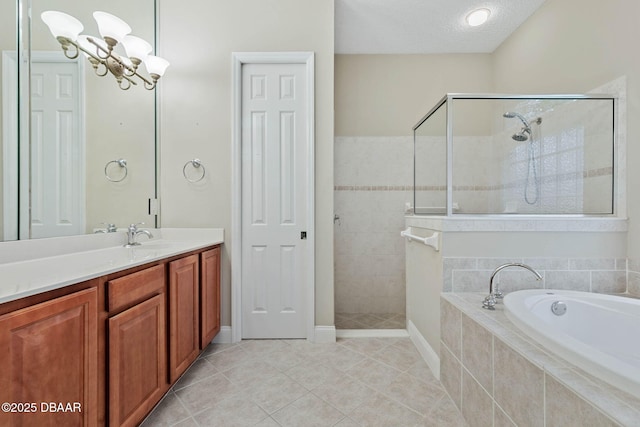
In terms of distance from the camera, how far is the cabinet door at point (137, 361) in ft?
3.40

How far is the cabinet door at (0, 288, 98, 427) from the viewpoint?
0.72 metres

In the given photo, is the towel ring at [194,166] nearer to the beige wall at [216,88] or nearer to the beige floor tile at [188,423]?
the beige wall at [216,88]

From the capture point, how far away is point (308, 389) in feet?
5.09

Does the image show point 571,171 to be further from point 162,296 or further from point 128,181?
point 128,181

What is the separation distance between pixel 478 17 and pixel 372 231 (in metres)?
2.17

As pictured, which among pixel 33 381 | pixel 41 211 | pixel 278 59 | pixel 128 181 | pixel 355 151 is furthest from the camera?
pixel 355 151

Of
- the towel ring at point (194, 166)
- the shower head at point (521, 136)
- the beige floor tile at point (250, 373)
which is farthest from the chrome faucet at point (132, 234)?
the shower head at point (521, 136)

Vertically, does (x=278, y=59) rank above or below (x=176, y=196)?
above

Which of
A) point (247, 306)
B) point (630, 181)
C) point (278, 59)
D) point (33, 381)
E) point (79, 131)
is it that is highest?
point (278, 59)

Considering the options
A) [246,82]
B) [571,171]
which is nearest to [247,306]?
[246,82]

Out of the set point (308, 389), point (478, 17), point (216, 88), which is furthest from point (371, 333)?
point (478, 17)

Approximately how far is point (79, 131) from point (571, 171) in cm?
298

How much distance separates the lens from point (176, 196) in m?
2.17

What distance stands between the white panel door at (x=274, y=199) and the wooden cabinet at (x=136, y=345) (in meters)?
0.85
